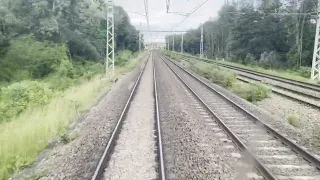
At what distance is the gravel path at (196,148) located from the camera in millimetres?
6816

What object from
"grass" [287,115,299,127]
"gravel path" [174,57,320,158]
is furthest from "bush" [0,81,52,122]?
"grass" [287,115,299,127]

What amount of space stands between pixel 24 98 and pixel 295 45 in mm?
47385

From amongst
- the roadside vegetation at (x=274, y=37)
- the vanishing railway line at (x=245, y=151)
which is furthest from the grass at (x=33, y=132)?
the roadside vegetation at (x=274, y=37)

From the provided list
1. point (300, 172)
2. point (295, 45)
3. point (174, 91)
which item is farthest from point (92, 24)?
point (300, 172)

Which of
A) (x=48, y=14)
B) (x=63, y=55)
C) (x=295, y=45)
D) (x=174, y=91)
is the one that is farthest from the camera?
(x=295, y=45)

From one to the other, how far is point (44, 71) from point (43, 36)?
263 inches

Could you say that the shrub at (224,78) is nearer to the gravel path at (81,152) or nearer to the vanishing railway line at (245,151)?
the vanishing railway line at (245,151)

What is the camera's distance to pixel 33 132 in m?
9.67

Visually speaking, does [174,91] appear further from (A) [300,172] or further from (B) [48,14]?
(B) [48,14]

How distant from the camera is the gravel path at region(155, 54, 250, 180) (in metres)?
6.82

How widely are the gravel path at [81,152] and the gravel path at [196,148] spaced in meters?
1.77

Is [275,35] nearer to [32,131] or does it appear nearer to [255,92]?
[255,92]

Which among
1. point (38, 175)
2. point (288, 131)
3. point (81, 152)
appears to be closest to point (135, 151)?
point (81, 152)

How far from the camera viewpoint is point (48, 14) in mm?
46500
